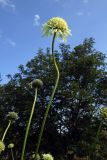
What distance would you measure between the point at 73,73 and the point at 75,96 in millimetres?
3716

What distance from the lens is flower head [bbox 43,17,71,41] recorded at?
475 cm

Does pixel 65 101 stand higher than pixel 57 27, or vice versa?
pixel 65 101

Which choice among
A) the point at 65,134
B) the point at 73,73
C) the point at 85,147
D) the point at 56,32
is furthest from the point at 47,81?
the point at 56,32

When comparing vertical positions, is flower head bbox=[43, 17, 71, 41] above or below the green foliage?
below

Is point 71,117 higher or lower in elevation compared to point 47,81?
lower

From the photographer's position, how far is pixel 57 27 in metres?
4.88

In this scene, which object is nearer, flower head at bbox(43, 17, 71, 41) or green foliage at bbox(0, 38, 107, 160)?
flower head at bbox(43, 17, 71, 41)

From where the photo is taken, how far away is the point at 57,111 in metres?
40.2

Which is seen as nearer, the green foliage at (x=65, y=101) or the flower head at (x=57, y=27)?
the flower head at (x=57, y=27)

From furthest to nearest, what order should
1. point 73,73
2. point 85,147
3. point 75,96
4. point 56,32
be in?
1. point 73,73
2. point 75,96
3. point 85,147
4. point 56,32

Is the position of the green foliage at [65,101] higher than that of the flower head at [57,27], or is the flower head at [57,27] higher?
the green foliage at [65,101]

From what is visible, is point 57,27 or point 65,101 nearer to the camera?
point 57,27

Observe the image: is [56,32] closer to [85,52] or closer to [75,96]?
[75,96]

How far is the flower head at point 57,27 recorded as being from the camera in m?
4.75
